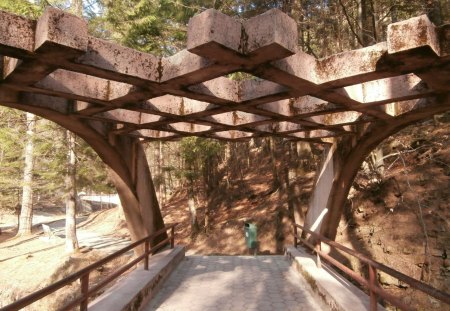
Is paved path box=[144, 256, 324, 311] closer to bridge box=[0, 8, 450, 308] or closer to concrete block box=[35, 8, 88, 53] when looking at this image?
bridge box=[0, 8, 450, 308]

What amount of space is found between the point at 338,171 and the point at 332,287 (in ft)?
10.7

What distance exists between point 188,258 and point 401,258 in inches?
290

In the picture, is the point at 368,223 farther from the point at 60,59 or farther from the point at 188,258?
the point at 60,59

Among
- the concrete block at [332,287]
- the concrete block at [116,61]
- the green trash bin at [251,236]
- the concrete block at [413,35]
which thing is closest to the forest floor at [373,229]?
the green trash bin at [251,236]

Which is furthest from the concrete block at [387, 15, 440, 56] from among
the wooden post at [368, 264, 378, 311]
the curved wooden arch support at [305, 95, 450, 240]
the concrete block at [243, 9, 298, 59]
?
the curved wooden arch support at [305, 95, 450, 240]

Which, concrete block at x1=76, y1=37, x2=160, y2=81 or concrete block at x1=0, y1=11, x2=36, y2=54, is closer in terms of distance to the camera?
concrete block at x1=0, y1=11, x2=36, y2=54

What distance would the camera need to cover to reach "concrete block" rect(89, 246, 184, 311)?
18.0 ft

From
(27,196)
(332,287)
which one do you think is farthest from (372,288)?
(27,196)

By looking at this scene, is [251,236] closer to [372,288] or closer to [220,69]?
[372,288]

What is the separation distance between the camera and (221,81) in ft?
16.9

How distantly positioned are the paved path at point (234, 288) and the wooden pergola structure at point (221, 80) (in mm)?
2797

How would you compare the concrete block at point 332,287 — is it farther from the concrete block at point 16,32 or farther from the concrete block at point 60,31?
the concrete block at point 16,32

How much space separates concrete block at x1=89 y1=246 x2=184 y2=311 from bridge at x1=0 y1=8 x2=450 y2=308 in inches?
32.8

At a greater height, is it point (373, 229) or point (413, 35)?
point (413, 35)
